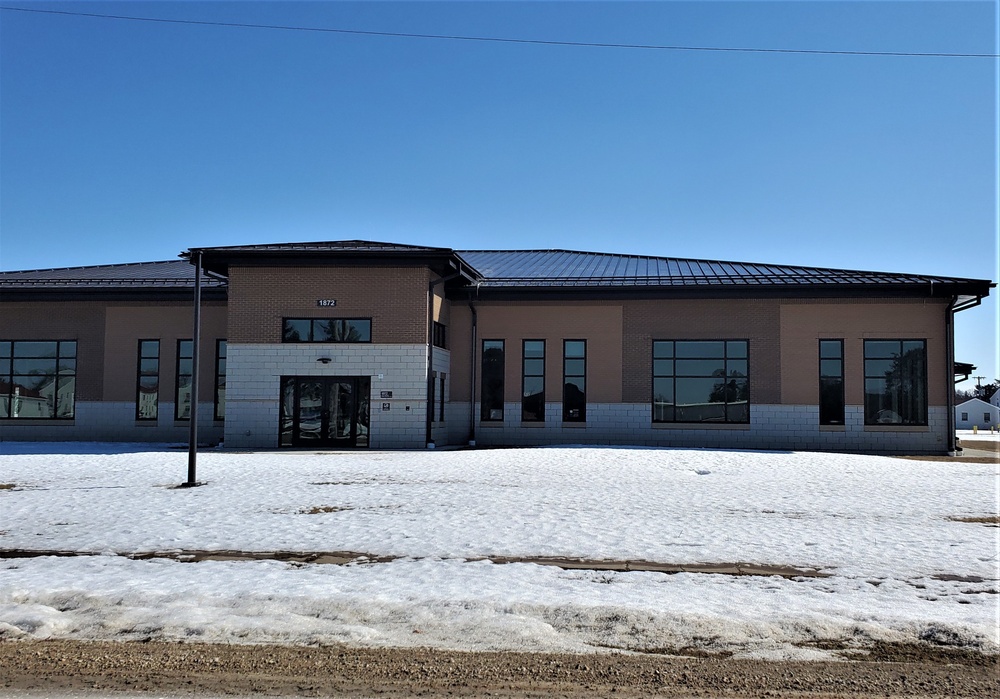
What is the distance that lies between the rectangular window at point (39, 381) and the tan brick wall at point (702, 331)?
18824mm

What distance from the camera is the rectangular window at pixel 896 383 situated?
26.1 m

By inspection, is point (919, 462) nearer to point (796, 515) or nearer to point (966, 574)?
point (796, 515)

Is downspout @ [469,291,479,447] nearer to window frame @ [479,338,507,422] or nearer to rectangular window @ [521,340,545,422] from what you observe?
window frame @ [479,338,507,422]

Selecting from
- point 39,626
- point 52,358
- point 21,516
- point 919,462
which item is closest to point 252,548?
point 39,626

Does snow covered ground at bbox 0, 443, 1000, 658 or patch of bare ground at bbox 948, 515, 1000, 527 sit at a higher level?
patch of bare ground at bbox 948, 515, 1000, 527

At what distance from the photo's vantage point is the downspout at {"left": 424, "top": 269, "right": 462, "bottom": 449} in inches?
987

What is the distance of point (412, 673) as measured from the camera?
5.64 meters

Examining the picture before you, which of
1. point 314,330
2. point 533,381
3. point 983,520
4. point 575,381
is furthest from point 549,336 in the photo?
point 983,520

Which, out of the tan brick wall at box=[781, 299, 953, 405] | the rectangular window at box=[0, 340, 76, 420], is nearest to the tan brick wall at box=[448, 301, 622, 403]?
the tan brick wall at box=[781, 299, 953, 405]

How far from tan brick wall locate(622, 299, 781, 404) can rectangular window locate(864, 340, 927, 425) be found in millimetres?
2821

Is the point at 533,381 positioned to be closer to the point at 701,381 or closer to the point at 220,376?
the point at 701,381

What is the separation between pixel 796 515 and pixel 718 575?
177 inches

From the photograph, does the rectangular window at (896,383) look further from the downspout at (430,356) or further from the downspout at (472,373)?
the downspout at (430,356)

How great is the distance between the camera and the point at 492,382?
28125mm
